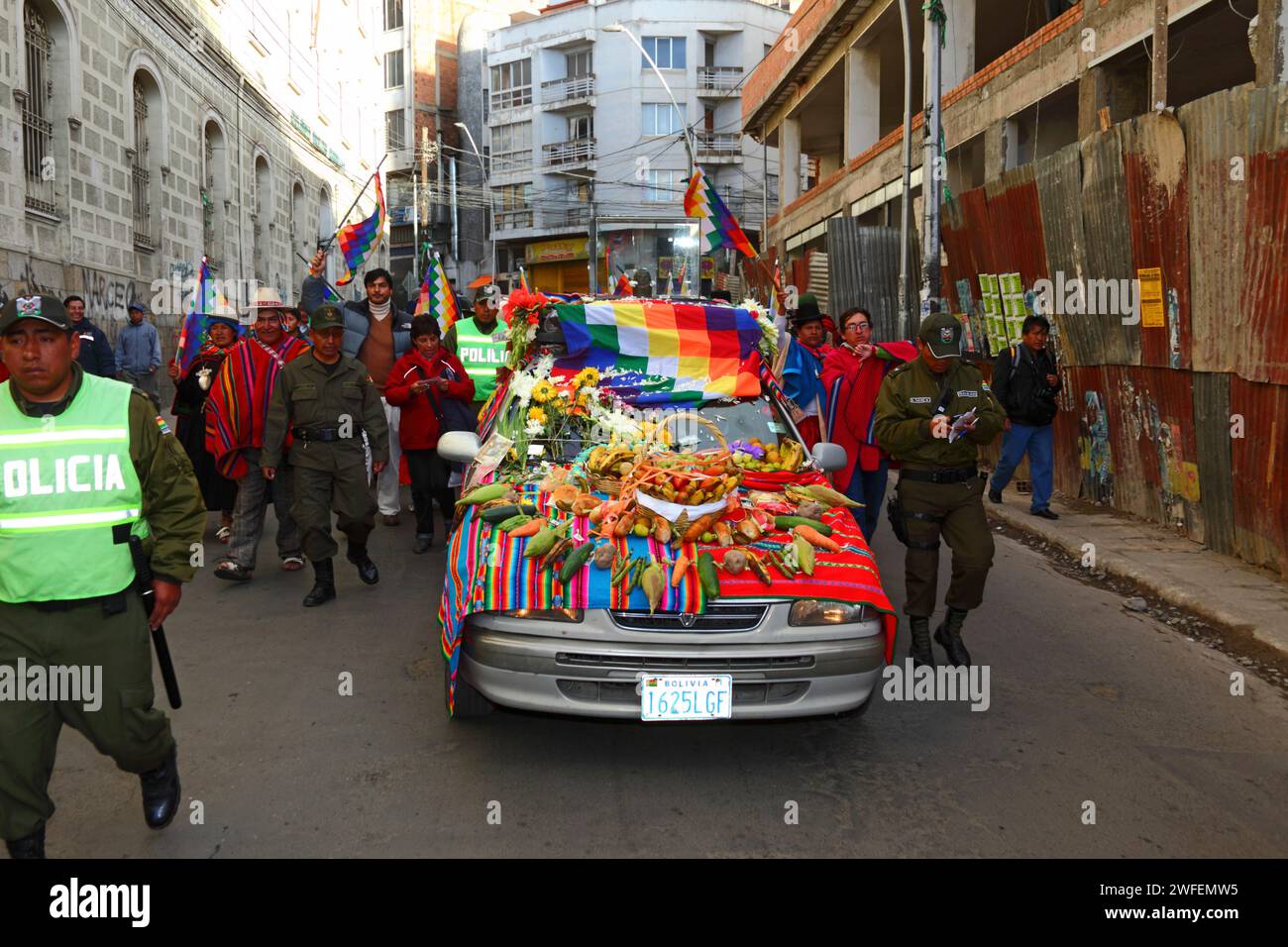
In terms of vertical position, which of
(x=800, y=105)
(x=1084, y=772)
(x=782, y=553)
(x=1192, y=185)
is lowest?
(x=1084, y=772)

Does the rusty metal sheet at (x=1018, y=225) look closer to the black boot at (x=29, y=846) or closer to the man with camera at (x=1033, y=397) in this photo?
the man with camera at (x=1033, y=397)

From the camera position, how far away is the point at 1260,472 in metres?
7.61

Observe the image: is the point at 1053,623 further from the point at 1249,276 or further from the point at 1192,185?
the point at 1192,185

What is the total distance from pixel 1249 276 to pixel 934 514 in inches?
149

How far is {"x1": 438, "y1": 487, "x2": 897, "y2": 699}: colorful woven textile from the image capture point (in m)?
4.13

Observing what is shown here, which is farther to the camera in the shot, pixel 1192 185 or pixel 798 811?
pixel 1192 185

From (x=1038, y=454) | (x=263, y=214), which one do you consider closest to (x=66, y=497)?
(x=1038, y=454)

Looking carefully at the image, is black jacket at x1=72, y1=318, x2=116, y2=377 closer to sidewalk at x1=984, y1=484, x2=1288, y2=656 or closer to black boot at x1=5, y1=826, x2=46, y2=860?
black boot at x1=5, y1=826, x2=46, y2=860

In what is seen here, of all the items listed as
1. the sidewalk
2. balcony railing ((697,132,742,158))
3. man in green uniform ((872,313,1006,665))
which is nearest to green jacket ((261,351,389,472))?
man in green uniform ((872,313,1006,665))

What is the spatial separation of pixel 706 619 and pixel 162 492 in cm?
205

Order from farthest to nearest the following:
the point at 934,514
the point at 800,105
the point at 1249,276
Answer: the point at 800,105
the point at 1249,276
the point at 934,514

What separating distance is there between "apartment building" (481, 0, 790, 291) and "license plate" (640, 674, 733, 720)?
49.4 m

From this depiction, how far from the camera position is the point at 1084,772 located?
4.42m

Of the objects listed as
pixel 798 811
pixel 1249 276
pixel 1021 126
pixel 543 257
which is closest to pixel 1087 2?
pixel 1021 126
